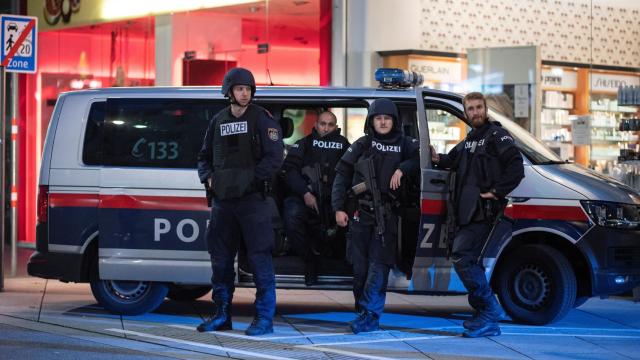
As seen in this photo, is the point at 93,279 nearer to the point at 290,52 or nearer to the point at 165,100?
the point at 165,100

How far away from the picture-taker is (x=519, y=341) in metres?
8.45

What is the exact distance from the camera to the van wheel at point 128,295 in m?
9.64

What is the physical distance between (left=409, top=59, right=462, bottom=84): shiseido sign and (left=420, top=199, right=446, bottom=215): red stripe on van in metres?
5.04

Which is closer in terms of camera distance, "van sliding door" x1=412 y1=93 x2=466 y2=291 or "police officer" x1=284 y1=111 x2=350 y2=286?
"van sliding door" x1=412 y1=93 x2=466 y2=291

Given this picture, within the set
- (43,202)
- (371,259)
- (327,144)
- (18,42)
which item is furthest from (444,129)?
(18,42)

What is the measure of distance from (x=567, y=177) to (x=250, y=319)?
2920 millimetres

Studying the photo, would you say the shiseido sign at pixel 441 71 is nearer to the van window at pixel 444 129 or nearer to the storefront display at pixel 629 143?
the storefront display at pixel 629 143

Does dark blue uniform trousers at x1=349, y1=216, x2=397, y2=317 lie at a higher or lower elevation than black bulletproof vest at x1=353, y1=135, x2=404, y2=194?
lower

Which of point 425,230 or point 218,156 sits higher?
point 218,156

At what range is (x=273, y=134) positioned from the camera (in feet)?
27.9

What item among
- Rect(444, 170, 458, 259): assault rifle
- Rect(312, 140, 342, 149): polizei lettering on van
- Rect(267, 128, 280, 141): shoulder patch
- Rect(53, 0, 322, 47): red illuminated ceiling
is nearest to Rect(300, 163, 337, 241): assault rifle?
Rect(312, 140, 342, 149): polizei lettering on van

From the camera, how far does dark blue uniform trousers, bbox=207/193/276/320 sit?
853 centimetres

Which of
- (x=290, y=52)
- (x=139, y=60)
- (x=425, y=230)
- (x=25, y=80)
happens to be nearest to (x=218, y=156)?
(x=425, y=230)

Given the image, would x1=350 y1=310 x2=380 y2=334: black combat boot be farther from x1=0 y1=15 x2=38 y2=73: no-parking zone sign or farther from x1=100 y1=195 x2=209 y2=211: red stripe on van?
x1=0 y1=15 x2=38 y2=73: no-parking zone sign
